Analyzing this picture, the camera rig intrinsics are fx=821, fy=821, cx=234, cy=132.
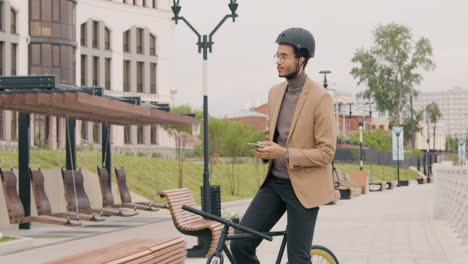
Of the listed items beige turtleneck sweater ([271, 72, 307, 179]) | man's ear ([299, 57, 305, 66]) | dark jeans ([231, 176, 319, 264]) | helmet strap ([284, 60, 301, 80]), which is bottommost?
dark jeans ([231, 176, 319, 264])

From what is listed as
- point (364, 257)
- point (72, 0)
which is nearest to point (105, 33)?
point (72, 0)

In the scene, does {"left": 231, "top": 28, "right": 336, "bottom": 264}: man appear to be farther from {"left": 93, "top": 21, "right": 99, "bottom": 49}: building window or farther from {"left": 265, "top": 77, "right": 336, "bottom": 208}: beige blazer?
{"left": 93, "top": 21, "right": 99, "bottom": 49}: building window

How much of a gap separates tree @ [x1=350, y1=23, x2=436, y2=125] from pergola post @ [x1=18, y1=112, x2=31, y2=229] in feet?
198

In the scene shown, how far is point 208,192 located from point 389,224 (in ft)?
14.2

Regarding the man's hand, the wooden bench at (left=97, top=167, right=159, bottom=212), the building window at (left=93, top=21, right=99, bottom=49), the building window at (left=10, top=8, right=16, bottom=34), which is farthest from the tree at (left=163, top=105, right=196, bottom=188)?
the man's hand

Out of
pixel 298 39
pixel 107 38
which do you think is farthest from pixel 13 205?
pixel 107 38

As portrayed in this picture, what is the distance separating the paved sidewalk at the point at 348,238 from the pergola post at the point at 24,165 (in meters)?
0.58

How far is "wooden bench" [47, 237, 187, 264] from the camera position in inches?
200

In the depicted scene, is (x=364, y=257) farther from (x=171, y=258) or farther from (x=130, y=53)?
(x=130, y=53)

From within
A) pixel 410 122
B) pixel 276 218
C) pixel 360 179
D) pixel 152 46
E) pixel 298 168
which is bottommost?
pixel 360 179

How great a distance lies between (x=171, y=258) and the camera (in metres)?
6.33

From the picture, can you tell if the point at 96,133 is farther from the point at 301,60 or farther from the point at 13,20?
the point at 301,60

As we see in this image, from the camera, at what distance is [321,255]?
5453mm

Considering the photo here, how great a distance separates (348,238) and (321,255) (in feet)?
29.7
